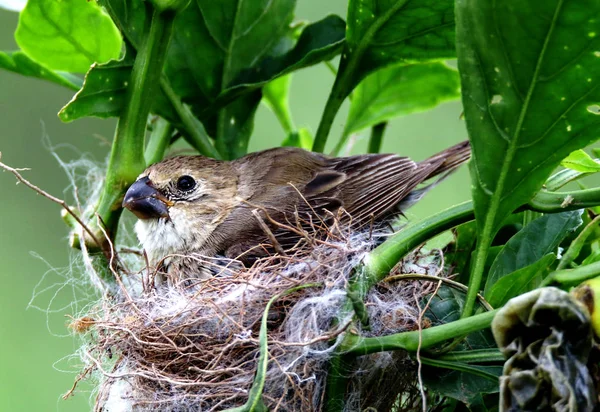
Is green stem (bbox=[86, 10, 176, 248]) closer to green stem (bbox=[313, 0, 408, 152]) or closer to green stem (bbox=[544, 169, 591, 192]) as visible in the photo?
green stem (bbox=[313, 0, 408, 152])

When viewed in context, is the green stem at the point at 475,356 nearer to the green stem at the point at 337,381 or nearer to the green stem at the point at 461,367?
the green stem at the point at 461,367

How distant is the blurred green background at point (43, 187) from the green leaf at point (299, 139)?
2.41 meters

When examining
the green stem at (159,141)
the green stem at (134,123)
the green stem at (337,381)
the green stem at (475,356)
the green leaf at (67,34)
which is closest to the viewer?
the green stem at (475,356)

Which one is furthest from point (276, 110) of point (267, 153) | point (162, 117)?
point (162, 117)

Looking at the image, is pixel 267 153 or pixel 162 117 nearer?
pixel 162 117

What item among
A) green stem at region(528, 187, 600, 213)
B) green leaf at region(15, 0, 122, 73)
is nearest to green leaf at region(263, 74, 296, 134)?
green leaf at region(15, 0, 122, 73)

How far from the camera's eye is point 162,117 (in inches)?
115

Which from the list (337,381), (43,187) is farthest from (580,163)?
(43,187)

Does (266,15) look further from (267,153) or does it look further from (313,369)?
(313,369)

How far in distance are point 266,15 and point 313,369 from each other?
143 centimetres

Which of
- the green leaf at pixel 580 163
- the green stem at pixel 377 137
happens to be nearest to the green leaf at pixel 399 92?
the green stem at pixel 377 137

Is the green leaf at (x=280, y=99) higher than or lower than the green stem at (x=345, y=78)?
higher

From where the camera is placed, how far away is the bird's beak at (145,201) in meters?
2.84

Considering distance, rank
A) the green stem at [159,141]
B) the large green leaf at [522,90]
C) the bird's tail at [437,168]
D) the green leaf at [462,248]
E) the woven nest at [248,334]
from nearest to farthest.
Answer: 1. the large green leaf at [522,90]
2. the woven nest at [248,334]
3. the green leaf at [462,248]
4. the green stem at [159,141]
5. the bird's tail at [437,168]
